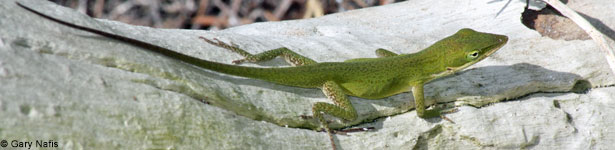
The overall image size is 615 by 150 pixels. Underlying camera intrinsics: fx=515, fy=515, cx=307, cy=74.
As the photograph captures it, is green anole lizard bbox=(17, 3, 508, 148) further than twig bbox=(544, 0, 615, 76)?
No

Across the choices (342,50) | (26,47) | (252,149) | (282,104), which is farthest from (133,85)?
(342,50)

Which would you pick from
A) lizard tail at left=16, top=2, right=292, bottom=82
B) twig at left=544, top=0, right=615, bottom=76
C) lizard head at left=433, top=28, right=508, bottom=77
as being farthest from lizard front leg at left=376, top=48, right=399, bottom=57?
twig at left=544, top=0, right=615, bottom=76

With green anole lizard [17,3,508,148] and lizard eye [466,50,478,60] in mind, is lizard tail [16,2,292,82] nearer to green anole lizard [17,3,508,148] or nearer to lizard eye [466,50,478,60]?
green anole lizard [17,3,508,148]

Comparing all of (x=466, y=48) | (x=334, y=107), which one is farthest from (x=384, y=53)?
(x=334, y=107)

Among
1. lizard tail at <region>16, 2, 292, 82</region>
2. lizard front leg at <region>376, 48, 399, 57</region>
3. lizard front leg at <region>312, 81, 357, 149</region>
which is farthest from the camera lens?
lizard front leg at <region>376, 48, 399, 57</region>

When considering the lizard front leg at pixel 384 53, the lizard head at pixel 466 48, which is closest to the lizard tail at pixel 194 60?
the lizard front leg at pixel 384 53

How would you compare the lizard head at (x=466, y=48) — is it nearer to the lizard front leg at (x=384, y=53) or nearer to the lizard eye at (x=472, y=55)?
the lizard eye at (x=472, y=55)

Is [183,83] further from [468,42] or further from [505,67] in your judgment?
[505,67]
